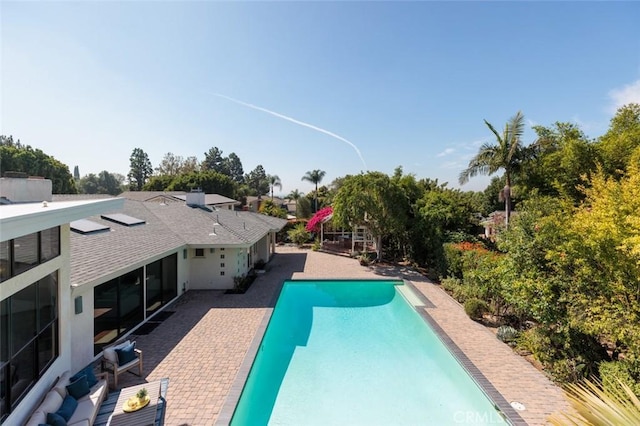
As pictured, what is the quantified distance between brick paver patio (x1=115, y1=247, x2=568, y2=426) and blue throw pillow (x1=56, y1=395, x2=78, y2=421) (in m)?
1.77

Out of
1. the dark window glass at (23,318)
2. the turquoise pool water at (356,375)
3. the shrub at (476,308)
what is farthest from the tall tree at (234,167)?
the dark window glass at (23,318)

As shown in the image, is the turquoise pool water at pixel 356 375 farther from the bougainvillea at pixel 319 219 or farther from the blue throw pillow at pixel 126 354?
the bougainvillea at pixel 319 219

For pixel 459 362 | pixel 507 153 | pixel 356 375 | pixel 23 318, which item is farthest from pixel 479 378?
pixel 507 153

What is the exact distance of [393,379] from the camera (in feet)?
29.6

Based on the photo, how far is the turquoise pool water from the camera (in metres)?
7.35

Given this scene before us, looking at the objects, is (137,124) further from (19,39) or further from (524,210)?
(524,210)

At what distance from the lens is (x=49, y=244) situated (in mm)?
6676

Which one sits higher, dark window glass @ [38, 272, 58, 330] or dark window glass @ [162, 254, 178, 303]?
dark window glass @ [38, 272, 58, 330]

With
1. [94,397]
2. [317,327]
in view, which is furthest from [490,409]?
[94,397]

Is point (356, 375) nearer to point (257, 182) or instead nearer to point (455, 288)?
point (455, 288)

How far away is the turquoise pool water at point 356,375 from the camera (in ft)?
24.1

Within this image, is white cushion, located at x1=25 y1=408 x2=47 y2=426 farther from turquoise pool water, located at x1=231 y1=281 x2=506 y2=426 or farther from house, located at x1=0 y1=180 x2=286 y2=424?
turquoise pool water, located at x1=231 y1=281 x2=506 y2=426

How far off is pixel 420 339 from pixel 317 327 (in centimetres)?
422

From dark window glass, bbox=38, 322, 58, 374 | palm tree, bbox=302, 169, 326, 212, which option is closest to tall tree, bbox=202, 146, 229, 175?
palm tree, bbox=302, 169, 326, 212
